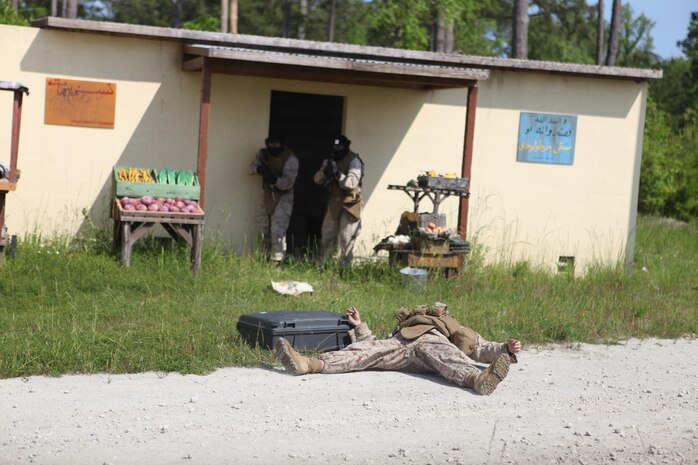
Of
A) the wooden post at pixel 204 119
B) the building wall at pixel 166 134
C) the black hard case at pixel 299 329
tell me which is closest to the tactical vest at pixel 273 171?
the building wall at pixel 166 134

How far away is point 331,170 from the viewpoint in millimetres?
13406

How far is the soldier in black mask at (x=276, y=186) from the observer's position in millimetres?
13703

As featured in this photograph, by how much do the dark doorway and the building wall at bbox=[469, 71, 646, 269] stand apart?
109 inches

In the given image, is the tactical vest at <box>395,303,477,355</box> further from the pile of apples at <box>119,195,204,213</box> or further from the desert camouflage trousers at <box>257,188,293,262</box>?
the desert camouflage trousers at <box>257,188,293,262</box>

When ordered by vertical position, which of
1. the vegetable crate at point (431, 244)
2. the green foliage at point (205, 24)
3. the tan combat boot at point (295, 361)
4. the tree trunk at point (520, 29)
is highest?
the green foliage at point (205, 24)

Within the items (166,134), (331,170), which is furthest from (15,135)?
(331,170)

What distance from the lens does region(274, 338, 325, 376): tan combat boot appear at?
7941 mm

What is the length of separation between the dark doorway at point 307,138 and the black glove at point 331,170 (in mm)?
3184

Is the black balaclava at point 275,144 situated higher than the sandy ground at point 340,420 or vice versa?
the black balaclava at point 275,144

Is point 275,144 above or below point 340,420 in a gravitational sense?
above

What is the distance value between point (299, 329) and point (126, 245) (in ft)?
13.7

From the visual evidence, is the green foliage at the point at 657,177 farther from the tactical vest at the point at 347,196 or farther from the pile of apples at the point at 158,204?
the pile of apples at the point at 158,204

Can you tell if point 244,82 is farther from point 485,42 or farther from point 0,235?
point 485,42

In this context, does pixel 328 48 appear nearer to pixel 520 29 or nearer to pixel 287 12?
pixel 520 29
